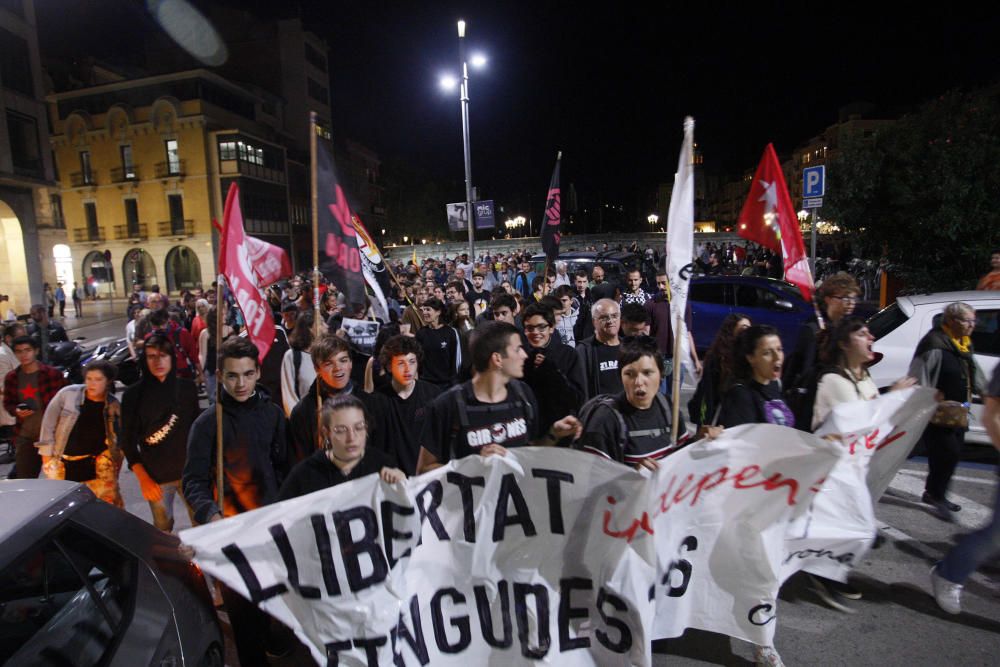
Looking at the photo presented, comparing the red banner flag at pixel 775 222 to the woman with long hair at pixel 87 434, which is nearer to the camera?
the woman with long hair at pixel 87 434

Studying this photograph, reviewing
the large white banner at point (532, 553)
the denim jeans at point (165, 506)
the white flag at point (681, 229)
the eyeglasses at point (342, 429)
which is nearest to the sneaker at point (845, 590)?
the large white banner at point (532, 553)

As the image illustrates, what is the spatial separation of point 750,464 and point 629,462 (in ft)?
2.03

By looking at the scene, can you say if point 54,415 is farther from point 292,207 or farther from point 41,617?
point 292,207

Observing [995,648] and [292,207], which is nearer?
[995,648]

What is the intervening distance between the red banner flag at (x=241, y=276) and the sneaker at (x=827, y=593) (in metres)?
3.99

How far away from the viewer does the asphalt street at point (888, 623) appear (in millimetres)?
3383

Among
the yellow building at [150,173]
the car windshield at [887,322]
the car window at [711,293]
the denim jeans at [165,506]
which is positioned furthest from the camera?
the yellow building at [150,173]

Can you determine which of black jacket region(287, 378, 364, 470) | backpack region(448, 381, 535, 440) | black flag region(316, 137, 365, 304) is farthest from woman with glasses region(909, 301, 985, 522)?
black flag region(316, 137, 365, 304)

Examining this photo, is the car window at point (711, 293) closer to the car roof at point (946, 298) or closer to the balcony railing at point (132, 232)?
the car roof at point (946, 298)

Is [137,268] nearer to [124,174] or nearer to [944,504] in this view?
[124,174]

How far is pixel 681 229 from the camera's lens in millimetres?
3762

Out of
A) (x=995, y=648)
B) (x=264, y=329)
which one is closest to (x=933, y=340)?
(x=995, y=648)

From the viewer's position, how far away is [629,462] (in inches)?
132

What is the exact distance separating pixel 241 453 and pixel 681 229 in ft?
9.67
